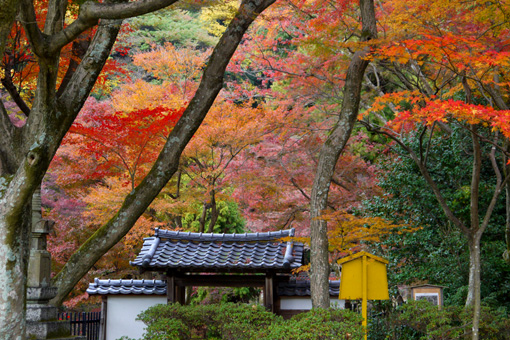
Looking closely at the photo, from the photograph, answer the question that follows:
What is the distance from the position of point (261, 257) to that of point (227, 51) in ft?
16.4

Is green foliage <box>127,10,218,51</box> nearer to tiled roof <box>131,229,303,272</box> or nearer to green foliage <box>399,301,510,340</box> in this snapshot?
tiled roof <box>131,229,303,272</box>

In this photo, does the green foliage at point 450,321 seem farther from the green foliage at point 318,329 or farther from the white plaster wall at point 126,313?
the white plaster wall at point 126,313

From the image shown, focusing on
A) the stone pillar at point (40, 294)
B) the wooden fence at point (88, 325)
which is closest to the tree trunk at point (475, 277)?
the stone pillar at point (40, 294)

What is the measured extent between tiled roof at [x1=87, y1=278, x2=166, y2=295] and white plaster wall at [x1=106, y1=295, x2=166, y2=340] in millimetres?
160

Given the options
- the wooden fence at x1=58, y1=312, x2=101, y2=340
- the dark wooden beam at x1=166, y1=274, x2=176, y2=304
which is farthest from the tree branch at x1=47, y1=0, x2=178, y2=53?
the wooden fence at x1=58, y1=312, x2=101, y2=340

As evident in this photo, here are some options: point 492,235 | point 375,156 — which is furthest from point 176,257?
point 375,156

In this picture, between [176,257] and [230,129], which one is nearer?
[176,257]

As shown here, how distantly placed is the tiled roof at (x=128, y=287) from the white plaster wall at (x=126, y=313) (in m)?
0.16

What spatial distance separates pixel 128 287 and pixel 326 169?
5.91 metres

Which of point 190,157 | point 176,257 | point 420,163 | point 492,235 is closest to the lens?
point 420,163

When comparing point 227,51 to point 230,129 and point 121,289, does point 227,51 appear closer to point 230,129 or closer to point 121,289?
point 121,289

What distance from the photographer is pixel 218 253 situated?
32.5ft

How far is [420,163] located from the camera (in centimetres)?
830

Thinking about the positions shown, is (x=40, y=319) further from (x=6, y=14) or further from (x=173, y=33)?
(x=173, y=33)
